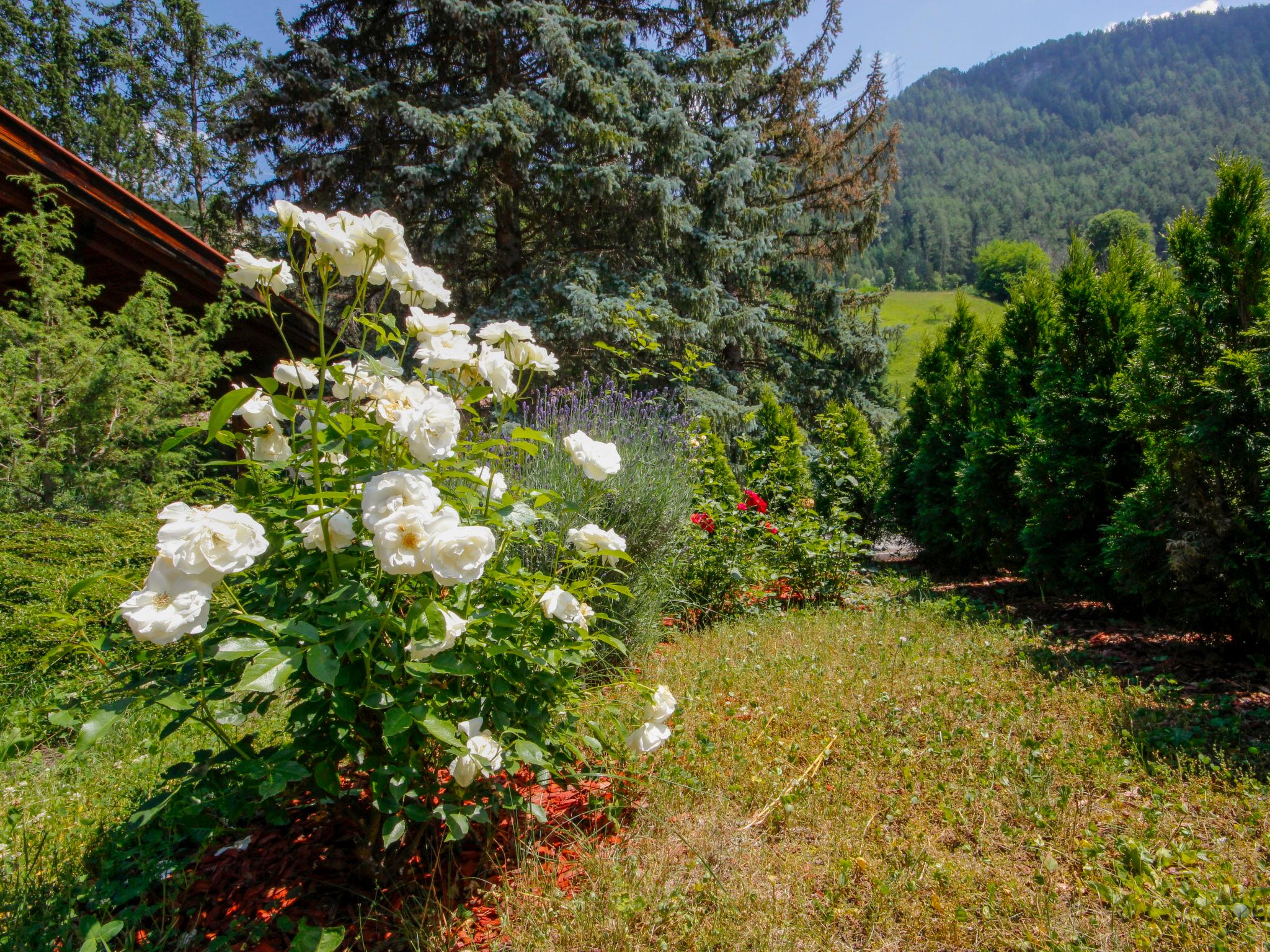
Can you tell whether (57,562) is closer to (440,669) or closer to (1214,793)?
(440,669)

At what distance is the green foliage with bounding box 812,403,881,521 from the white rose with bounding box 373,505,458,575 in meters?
5.97

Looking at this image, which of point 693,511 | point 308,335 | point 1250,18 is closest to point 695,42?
point 308,335

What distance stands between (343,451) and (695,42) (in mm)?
12465

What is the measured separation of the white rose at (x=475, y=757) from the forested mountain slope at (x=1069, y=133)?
52545 millimetres

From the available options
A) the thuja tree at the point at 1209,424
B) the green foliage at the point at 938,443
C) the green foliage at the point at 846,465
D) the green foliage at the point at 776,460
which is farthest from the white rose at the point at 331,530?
the green foliage at the point at 938,443

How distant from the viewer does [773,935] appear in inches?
59.1

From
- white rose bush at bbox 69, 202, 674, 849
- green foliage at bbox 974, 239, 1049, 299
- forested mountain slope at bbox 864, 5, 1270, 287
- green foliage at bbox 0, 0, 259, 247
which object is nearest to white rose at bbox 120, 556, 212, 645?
white rose bush at bbox 69, 202, 674, 849

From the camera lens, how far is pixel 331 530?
1.39 meters

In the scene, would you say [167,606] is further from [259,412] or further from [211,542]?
[259,412]

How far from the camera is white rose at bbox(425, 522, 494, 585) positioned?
121 cm

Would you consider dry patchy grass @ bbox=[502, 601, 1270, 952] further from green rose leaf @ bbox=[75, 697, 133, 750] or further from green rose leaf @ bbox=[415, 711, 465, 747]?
green rose leaf @ bbox=[75, 697, 133, 750]

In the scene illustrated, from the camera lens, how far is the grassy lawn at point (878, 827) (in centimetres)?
156

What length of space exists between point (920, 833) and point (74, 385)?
16.2 ft

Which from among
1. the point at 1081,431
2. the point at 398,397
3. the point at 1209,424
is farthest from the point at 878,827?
the point at 1081,431
